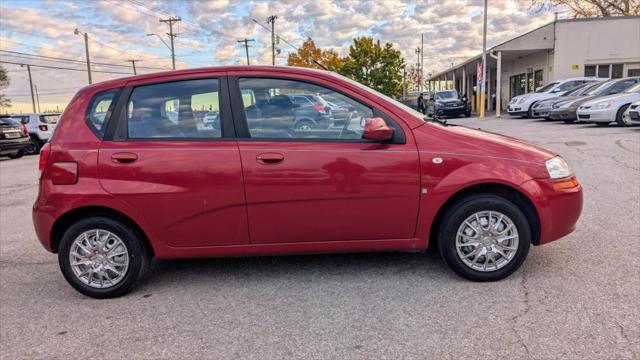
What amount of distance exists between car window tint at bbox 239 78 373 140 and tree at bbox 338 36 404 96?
47.3m

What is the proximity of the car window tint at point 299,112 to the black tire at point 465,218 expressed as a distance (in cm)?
96

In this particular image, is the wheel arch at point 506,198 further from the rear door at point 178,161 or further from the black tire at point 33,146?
the black tire at point 33,146

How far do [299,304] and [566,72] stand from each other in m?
26.1

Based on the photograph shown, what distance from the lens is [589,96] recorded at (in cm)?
1524

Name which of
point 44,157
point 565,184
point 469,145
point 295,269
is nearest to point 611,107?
point 565,184

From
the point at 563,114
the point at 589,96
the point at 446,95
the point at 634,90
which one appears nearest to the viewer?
the point at 634,90

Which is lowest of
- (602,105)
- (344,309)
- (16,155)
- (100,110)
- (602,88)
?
(344,309)

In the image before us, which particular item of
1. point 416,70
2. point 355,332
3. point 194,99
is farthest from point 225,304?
point 416,70

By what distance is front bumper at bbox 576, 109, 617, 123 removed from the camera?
1321 cm

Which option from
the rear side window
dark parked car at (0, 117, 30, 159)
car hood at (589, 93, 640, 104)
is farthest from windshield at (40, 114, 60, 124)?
car hood at (589, 93, 640, 104)

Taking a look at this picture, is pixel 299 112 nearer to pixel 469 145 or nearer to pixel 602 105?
pixel 469 145

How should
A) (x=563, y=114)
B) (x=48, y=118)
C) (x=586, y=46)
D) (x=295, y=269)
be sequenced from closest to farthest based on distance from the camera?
(x=295, y=269)
(x=563, y=114)
(x=48, y=118)
(x=586, y=46)

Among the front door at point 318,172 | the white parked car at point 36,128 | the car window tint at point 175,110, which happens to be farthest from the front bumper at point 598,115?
the white parked car at point 36,128

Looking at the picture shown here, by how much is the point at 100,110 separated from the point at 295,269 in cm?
209
